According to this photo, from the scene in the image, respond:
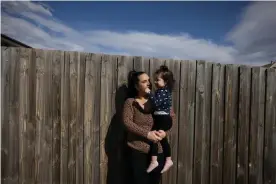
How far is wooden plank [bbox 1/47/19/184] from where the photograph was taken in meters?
2.59

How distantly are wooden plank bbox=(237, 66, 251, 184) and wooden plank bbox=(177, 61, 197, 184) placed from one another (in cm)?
72

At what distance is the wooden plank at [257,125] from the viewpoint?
11.2 ft

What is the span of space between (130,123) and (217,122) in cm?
141

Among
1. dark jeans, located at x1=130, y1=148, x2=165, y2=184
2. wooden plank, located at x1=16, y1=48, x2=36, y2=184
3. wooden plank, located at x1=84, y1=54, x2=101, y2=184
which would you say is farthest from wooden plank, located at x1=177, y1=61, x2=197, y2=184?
wooden plank, located at x1=16, y1=48, x2=36, y2=184

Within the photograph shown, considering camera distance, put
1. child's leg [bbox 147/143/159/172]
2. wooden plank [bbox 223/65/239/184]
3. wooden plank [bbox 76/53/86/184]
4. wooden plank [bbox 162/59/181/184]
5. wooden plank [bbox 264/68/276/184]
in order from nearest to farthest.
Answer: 1. child's leg [bbox 147/143/159/172]
2. wooden plank [bbox 76/53/86/184]
3. wooden plank [bbox 162/59/181/184]
4. wooden plank [bbox 223/65/239/184]
5. wooden plank [bbox 264/68/276/184]

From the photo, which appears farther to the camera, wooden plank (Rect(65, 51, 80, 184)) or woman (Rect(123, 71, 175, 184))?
wooden plank (Rect(65, 51, 80, 184))

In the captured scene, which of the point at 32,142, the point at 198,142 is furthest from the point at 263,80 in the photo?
the point at 32,142

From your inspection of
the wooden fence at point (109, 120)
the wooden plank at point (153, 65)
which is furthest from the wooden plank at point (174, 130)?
the wooden plank at point (153, 65)

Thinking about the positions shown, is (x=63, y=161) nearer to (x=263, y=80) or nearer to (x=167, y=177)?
(x=167, y=177)

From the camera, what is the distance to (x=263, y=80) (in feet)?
11.2

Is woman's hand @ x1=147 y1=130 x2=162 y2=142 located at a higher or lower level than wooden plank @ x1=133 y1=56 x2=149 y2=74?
lower

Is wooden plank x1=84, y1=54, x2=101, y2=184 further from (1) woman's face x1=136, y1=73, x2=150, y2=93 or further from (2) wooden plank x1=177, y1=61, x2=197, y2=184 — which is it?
(2) wooden plank x1=177, y1=61, x2=197, y2=184

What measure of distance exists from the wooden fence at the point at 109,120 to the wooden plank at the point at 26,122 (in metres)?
0.01

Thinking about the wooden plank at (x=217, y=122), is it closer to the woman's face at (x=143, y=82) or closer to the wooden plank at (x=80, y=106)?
the woman's face at (x=143, y=82)
